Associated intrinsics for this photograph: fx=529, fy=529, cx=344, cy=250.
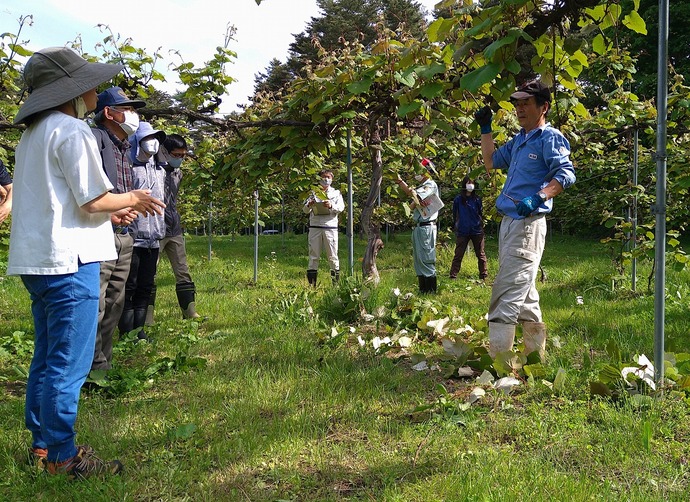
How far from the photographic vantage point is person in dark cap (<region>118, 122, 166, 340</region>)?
13.4 ft

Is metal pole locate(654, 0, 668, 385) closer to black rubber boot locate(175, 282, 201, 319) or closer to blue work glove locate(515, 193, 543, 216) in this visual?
blue work glove locate(515, 193, 543, 216)

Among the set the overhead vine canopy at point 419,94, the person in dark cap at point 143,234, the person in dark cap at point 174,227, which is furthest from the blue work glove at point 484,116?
the person in dark cap at point 174,227

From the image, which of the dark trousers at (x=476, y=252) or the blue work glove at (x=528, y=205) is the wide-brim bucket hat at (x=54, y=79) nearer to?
the blue work glove at (x=528, y=205)

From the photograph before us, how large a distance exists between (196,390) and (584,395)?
2.18 meters

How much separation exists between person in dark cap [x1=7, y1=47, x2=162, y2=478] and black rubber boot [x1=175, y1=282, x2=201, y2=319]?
302 centimetres

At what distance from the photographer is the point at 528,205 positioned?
9.73 ft

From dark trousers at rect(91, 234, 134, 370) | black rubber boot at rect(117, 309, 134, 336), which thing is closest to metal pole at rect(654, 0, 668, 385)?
dark trousers at rect(91, 234, 134, 370)

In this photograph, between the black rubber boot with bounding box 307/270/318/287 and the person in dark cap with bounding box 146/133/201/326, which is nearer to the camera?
the person in dark cap with bounding box 146/133/201/326

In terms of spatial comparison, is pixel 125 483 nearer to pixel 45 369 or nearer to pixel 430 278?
pixel 45 369

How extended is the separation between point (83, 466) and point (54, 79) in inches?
61.3

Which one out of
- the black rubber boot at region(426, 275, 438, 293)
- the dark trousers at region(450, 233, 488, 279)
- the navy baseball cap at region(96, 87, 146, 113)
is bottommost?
the black rubber boot at region(426, 275, 438, 293)

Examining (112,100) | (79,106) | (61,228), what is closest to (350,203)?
(112,100)

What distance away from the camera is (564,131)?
455 centimetres

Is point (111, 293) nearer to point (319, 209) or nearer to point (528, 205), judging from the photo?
point (528, 205)
